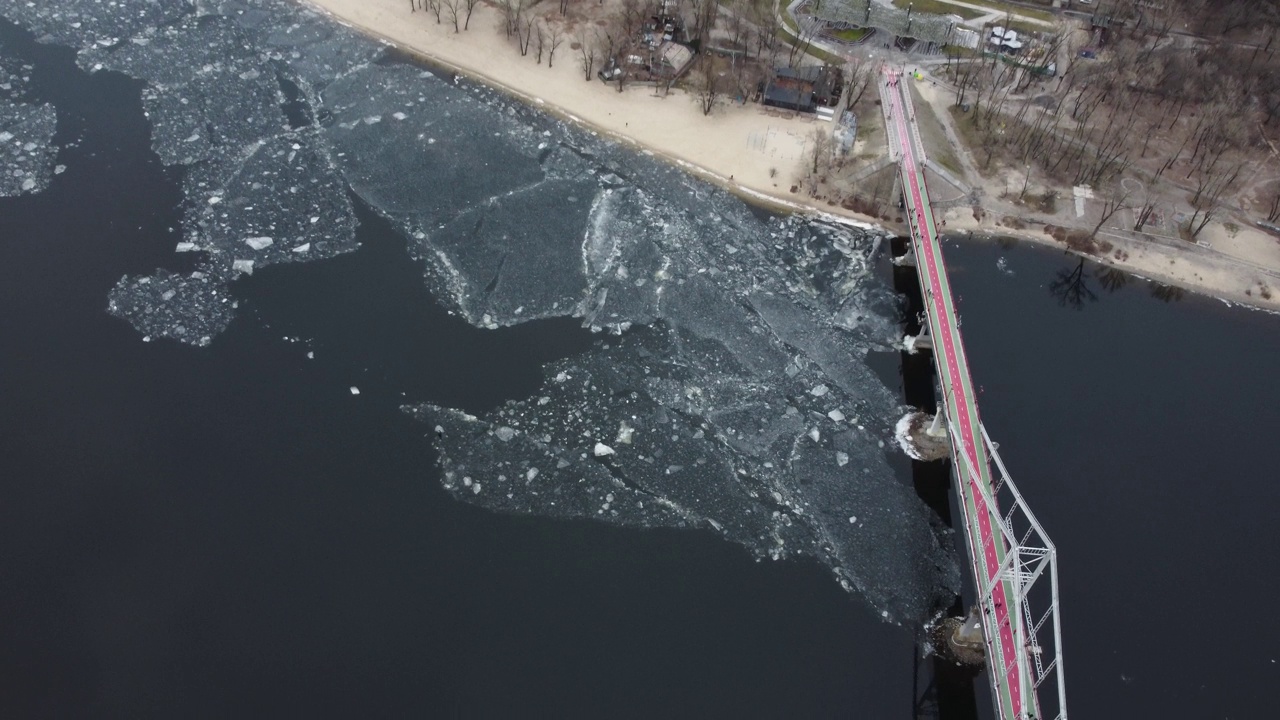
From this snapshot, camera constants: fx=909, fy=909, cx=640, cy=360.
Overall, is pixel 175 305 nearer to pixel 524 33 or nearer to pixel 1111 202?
pixel 524 33

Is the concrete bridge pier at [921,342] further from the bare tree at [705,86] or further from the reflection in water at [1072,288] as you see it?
the bare tree at [705,86]

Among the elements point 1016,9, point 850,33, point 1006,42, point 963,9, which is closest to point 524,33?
point 850,33

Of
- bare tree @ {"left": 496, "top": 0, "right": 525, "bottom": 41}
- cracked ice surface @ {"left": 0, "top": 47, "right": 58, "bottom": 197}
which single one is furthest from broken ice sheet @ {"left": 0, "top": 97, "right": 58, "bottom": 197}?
bare tree @ {"left": 496, "top": 0, "right": 525, "bottom": 41}

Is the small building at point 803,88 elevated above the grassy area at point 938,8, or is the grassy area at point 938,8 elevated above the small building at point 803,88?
the grassy area at point 938,8

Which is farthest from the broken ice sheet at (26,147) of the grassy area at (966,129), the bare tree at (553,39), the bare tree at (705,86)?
the grassy area at (966,129)

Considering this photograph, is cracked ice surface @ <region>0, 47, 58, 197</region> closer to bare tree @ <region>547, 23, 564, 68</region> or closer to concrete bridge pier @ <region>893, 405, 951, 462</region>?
bare tree @ <region>547, 23, 564, 68</region>

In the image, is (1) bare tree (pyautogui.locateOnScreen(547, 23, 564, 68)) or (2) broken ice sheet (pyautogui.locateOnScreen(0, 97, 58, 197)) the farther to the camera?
(1) bare tree (pyautogui.locateOnScreen(547, 23, 564, 68))
